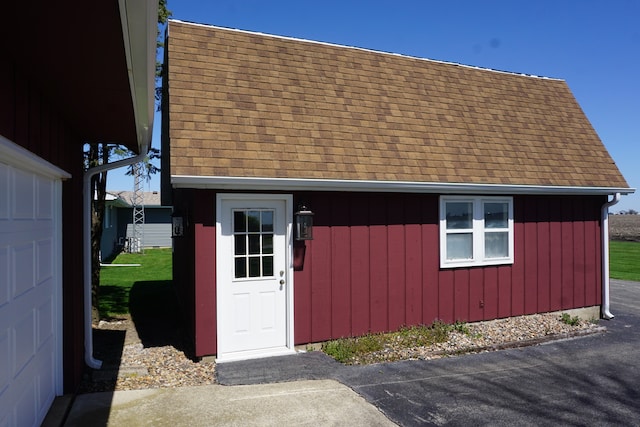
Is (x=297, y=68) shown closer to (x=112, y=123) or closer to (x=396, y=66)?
(x=396, y=66)

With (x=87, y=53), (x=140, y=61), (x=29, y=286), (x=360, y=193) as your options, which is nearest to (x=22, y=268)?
(x=29, y=286)

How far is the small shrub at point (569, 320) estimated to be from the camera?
27.8 ft

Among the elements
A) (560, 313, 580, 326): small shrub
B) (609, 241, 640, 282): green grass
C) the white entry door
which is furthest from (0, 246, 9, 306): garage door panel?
(609, 241, 640, 282): green grass

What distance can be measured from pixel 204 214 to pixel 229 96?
1981mm

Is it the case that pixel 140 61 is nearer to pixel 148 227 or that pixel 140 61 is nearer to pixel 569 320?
pixel 569 320

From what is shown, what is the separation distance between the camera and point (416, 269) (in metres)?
7.66

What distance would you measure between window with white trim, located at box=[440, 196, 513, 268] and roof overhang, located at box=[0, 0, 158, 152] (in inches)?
201

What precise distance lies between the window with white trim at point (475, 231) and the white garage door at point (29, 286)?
219 inches

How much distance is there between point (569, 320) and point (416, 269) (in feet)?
10.6

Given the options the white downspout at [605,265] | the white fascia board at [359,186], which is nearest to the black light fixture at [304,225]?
the white fascia board at [359,186]

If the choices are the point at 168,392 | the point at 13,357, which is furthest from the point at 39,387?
the point at 168,392

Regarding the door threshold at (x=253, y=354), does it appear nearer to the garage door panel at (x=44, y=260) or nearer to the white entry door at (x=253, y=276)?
the white entry door at (x=253, y=276)

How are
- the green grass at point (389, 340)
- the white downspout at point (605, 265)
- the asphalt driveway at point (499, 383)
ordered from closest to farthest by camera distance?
the asphalt driveway at point (499, 383) → the green grass at point (389, 340) → the white downspout at point (605, 265)

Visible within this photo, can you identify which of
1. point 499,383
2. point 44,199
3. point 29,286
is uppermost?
point 44,199
